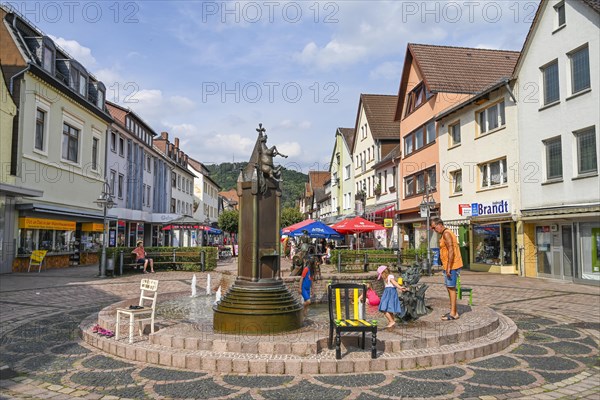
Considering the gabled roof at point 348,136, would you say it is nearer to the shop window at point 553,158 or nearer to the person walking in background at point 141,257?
the shop window at point 553,158

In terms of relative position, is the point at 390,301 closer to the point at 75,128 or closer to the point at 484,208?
the point at 484,208

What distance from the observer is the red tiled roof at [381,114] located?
127ft

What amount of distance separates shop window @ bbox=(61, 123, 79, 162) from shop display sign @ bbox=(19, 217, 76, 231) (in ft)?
12.5

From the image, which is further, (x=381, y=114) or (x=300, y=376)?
(x=381, y=114)

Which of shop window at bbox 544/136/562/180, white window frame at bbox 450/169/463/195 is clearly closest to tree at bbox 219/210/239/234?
white window frame at bbox 450/169/463/195

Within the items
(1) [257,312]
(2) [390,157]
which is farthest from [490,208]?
(1) [257,312]

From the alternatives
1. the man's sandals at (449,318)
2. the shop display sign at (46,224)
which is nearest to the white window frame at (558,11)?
the man's sandals at (449,318)

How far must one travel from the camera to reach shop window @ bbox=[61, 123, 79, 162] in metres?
26.1

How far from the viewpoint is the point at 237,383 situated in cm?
575

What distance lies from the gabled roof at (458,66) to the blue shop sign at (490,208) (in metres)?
7.82

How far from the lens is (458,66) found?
2927 cm

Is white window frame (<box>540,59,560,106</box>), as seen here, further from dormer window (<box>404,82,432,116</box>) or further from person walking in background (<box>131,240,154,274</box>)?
person walking in background (<box>131,240,154,274</box>)

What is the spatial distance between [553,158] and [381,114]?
76.3 ft

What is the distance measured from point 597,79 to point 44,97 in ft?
80.2
